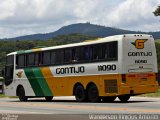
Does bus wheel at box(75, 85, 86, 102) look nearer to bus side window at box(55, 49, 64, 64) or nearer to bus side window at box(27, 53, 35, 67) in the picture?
bus side window at box(55, 49, 64, 64)

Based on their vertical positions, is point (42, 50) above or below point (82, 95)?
above

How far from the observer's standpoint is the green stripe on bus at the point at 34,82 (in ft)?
108

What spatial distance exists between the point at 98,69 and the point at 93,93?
1.36 metres

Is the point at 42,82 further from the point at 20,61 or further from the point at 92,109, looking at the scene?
the point at 92,109

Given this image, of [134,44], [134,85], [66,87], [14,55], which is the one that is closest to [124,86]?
[134,85]

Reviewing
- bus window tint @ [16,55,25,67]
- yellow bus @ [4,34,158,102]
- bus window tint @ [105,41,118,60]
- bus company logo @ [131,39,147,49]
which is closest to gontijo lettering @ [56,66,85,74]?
yellow bus @ [4,34,158,102]

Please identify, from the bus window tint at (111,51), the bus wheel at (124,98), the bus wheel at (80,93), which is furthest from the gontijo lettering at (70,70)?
the bus wheel at (124,98)

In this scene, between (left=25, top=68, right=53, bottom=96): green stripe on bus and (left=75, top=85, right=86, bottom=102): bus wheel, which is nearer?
(left=75, top=85, right=86, bottom=102): bus wheel

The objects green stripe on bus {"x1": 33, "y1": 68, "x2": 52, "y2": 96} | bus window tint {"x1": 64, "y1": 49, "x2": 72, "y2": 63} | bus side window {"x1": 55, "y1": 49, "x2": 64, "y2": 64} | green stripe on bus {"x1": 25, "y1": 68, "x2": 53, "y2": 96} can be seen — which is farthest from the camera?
green stripe on bus {"x1": 25, "y1": 68, "x2": 53, "y2": 96}

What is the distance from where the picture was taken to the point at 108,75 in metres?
26.8

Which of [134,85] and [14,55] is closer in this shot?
[134,85]

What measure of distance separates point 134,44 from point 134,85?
2077 mm

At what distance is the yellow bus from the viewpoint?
26359 millimetres

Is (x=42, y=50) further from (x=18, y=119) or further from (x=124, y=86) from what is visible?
(x=18, y=119)
